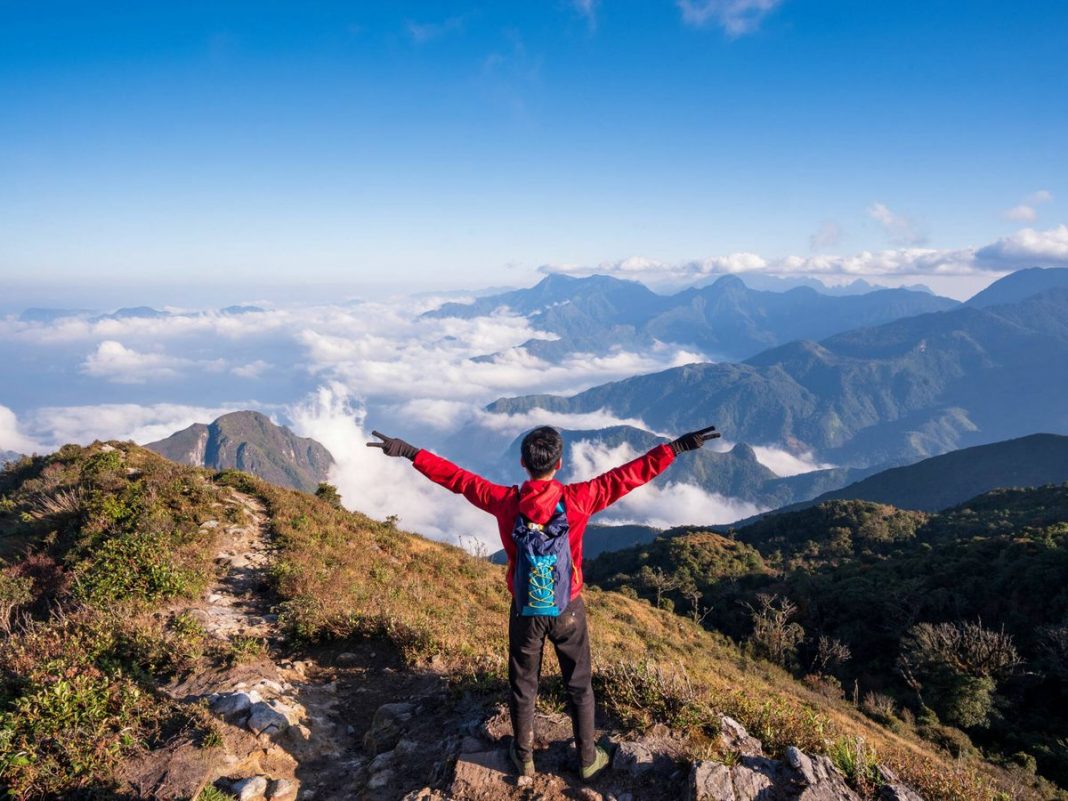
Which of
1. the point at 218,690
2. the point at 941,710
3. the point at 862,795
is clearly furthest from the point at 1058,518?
the point at 218,690

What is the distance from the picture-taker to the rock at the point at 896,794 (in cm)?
441

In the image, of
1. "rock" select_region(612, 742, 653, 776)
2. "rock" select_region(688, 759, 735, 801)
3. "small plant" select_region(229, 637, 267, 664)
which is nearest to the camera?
"rock" select_region(688, 759, 735, 801)

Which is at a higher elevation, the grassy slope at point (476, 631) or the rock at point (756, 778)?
the rock at point (756, 778)

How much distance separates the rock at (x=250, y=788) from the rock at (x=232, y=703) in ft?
3.11

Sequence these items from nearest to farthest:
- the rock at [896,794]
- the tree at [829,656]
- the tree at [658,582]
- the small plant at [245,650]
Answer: the rock at [896,794] → the small plant at [245,650] → the tree at [829,656] → the tree at [658,582]

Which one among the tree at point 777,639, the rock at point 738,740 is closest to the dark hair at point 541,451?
the rock at point 738,740

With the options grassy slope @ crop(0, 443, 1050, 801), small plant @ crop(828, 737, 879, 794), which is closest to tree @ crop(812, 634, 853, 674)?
grassy slope @ crop(0, 443, 1050, 801)

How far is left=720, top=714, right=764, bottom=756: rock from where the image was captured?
16.1 ft

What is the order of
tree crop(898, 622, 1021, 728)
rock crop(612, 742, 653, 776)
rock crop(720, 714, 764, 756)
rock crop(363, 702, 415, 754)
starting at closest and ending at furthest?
rock crop(612, 742, 653, 776) → rock crop(720, 714, 764, 756) → rock crop(363, 702, 415, 754) → tree crop(898, 622, 1021, 728)

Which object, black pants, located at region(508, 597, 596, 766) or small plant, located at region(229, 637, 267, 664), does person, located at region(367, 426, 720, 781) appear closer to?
black pants, located at region(508, 597, 596, 766)

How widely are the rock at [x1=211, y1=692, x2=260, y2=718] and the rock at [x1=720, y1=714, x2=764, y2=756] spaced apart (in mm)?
4940

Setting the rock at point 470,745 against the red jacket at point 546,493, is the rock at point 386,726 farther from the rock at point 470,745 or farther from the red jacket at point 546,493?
the red jacket at point 546,493

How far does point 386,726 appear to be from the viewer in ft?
19.3

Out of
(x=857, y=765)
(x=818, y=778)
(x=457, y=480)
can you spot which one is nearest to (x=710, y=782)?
(x=818, y=778)
